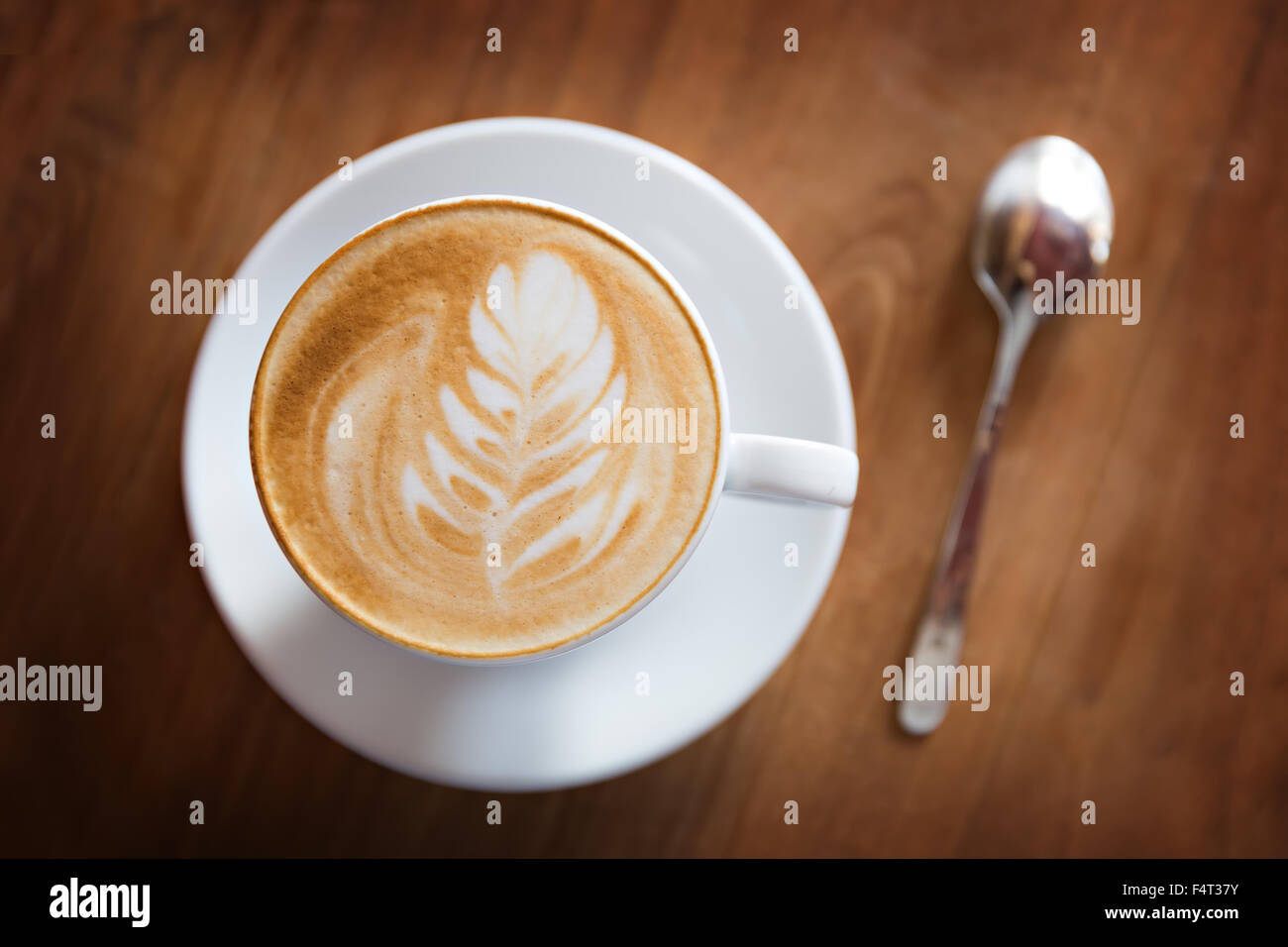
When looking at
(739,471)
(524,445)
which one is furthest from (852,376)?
(524,445)

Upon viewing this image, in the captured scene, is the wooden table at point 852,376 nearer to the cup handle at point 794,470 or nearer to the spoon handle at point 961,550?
the spoon handle at point 961,550

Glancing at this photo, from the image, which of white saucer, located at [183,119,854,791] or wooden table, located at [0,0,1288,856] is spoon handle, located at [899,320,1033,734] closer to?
wooden table, located at [0,0,1288,856]

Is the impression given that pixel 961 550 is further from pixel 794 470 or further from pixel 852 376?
pixel 794 470

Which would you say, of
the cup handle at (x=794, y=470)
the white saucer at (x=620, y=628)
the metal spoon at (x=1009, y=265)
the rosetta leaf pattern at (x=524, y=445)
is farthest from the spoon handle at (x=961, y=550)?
the rosetta leaf pattern at (x=524, y=445)

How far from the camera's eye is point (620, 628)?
930 millimetres

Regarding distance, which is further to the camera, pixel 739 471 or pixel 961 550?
pixel 961 550

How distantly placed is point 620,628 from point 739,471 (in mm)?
252

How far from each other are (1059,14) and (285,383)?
3.36 feet

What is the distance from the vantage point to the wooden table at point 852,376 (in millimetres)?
1072

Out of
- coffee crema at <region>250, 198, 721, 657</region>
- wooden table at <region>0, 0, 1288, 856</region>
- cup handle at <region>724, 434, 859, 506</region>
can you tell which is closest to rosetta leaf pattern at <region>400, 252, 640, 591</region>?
coffee crema at <region>250, 198, 721, 657</region>

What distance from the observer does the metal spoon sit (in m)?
1.05

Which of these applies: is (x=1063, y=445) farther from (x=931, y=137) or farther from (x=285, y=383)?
(x=285, y=383)

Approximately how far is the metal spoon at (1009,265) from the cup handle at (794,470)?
1.21 ft

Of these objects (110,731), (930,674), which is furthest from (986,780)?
(110,731)
